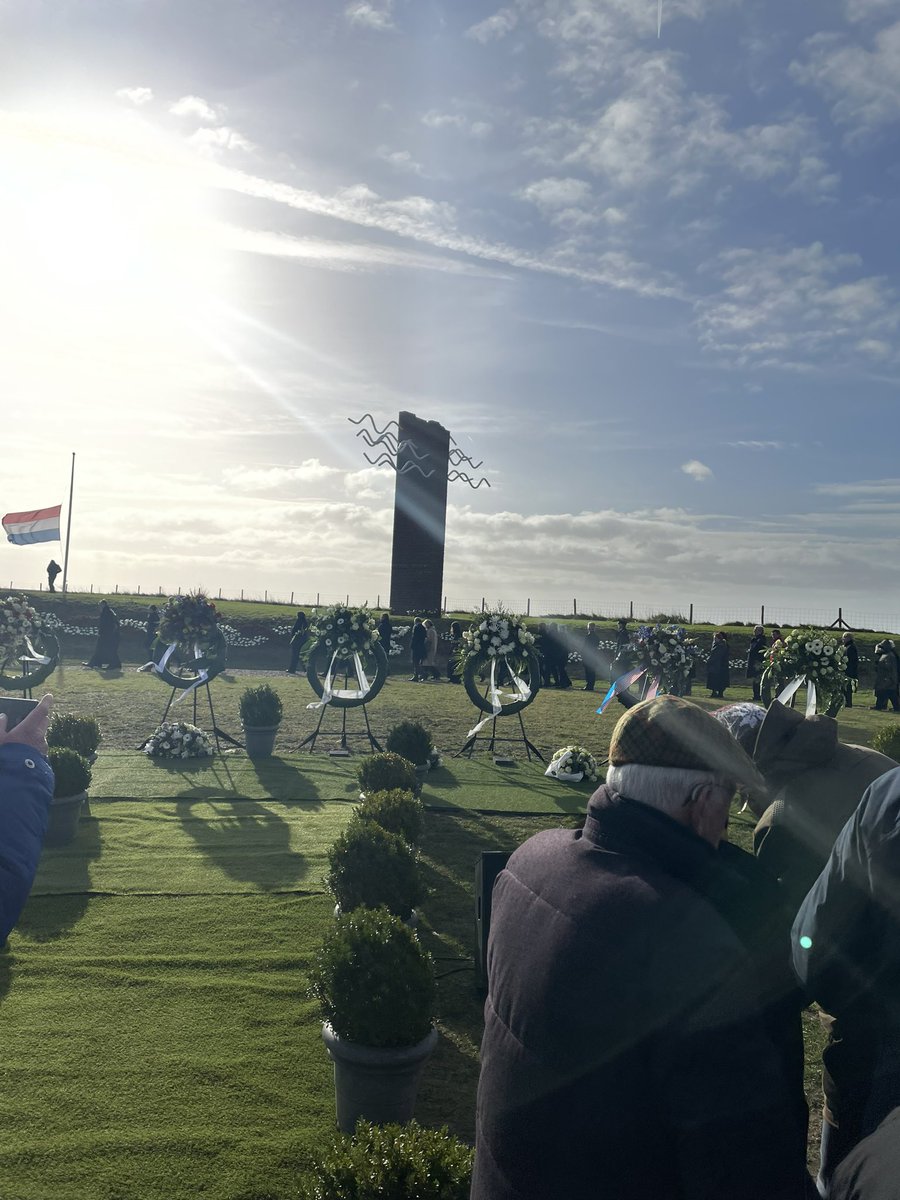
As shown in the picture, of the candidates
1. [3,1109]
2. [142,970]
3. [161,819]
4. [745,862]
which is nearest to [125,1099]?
[3,1109]

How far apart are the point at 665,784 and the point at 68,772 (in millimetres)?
8802

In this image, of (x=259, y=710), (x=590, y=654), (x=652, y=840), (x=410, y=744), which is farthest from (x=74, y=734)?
(x=590, y=654)

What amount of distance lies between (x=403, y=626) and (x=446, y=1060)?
31.0 m

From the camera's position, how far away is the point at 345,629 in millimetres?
14969

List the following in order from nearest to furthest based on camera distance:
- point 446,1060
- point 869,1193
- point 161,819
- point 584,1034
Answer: point 869,1193
point 584,1034
point 446,1060
point 161,819

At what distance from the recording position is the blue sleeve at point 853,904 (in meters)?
2.49

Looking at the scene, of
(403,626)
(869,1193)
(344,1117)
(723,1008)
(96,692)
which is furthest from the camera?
(403,626)

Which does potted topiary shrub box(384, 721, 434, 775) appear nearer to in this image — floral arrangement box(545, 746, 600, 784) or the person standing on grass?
floral arrangement box(545, 746, 600, 784)

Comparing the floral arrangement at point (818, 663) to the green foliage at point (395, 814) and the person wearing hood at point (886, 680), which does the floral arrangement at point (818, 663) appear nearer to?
the green foliage at point (395, 814)

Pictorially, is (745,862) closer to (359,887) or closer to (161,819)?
(359,887)

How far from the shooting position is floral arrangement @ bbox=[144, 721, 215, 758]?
14.3 m

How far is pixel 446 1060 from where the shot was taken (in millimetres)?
5496

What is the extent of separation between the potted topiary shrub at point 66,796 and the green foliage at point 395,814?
344 cm

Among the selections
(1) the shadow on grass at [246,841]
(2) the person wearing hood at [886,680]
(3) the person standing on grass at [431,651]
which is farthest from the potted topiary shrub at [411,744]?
(3) the person standing on grass at [431,651]
